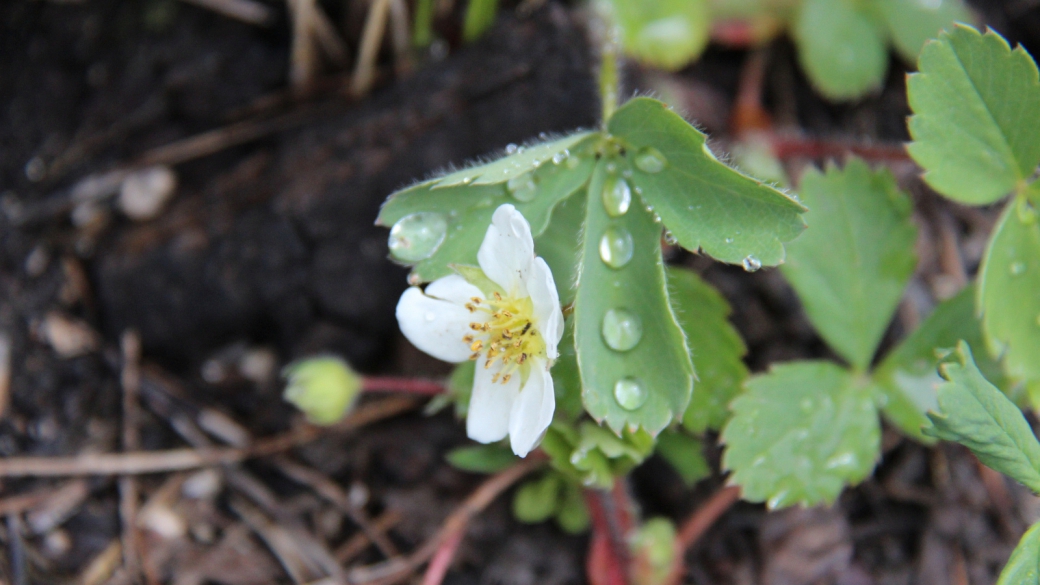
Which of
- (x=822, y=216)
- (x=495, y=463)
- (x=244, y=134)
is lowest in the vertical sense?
(x=495, y=463)

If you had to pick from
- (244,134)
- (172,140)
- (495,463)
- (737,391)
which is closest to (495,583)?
(495,463)

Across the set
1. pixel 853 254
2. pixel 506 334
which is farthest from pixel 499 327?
pixel 853 254

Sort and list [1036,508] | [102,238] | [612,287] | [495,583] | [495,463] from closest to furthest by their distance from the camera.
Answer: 1. [612,287]
2. [495,463]
3. [495,583]
4. [1036,508]
5. [102,238]

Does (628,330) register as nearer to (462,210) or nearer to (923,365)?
(462,210)

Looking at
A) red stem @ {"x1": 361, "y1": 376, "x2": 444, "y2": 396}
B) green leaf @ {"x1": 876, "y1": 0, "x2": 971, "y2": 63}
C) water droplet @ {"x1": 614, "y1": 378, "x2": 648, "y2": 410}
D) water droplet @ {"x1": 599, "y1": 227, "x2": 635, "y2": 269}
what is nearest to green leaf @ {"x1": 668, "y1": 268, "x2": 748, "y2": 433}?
water droplet @ {"x1": 599, "y1": 227, "x2": 635, "y2": 269}

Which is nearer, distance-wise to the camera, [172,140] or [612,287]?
[612,287]

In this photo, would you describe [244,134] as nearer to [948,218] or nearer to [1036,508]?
[948,218]

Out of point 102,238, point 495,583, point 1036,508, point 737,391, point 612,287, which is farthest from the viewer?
point 102,238
